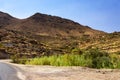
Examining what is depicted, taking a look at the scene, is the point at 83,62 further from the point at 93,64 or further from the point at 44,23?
the point at 44,23

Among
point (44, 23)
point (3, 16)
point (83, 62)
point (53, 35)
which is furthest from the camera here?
point (3, 16)

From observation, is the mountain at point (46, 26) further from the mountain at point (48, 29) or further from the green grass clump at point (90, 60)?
the green grass clump at point (90, 60)

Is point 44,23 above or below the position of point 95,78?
above

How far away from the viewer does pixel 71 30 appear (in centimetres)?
15950

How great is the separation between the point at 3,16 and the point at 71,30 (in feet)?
110

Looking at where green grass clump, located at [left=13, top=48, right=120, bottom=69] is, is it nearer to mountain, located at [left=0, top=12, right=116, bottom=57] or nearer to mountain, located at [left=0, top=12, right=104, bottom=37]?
mountain, located at [left=0, top=12, right=116, bottom=57]

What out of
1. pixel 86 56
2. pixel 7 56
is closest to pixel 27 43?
pixel 7 56

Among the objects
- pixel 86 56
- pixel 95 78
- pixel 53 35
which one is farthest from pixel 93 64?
pixel 53 35

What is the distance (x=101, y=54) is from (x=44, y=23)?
127733 millimetres

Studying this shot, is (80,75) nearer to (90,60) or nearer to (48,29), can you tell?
(90,60)

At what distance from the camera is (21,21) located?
166 meters

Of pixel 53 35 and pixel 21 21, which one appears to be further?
pixel 21 21

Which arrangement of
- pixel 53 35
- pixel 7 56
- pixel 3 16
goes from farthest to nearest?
pixel 3 16, pixel 53 35, pixel 7 56

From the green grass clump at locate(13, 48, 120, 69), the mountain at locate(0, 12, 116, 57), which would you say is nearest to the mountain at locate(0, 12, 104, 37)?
the mountain at locate(0, 12, 116, 57)
